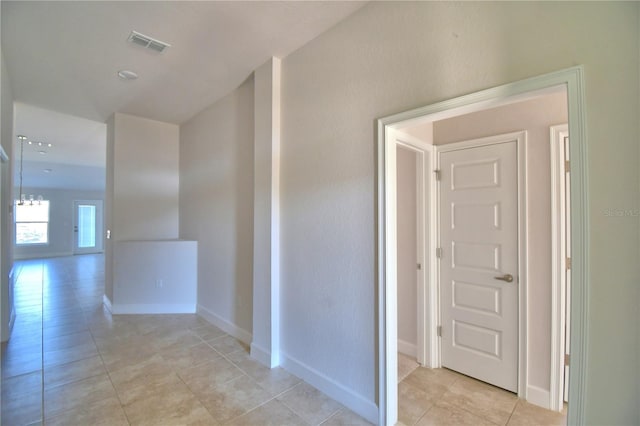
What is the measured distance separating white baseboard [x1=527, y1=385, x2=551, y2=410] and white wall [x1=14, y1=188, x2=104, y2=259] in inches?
549

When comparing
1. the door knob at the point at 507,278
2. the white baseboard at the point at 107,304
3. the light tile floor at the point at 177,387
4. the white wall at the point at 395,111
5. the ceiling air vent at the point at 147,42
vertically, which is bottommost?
the light tile floor at the point at 177,387

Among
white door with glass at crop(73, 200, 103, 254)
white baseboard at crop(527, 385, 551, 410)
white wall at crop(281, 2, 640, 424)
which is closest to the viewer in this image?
white wall at crop(281, 2, 640, 424)

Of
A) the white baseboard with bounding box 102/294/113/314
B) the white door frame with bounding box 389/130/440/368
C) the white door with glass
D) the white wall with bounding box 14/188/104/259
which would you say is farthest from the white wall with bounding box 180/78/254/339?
the white door with glass

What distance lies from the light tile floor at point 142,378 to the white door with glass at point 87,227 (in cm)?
844

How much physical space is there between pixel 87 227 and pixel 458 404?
13998 millimetres

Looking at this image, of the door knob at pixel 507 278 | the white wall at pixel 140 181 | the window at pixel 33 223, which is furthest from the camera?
the window at pixel 33 223

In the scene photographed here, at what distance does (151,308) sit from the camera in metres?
A: 4.25

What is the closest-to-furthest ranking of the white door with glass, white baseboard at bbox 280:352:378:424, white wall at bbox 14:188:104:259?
white baseboard at bbox 280:352:378:424, white wall at bbox 14:188:104:259, the white door with glass

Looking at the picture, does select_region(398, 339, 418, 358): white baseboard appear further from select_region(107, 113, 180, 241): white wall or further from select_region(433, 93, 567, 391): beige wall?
select_region(107, 113, 180, 241): white wall

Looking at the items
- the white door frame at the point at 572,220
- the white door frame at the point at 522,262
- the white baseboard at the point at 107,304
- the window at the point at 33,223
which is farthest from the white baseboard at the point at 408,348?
the window at the point at 33,223

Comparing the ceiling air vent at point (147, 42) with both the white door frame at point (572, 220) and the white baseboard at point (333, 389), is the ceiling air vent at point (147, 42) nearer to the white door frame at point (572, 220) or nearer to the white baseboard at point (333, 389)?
the white door frame at point (572, 220)

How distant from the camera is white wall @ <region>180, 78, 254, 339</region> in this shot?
3.33 meters

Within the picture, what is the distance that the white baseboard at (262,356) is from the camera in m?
2.74

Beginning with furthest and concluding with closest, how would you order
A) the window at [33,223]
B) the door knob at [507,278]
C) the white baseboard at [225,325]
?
1. the window at [33,223]
2. the white baseboard at [225,325]
3. the door knob at [507,278]
